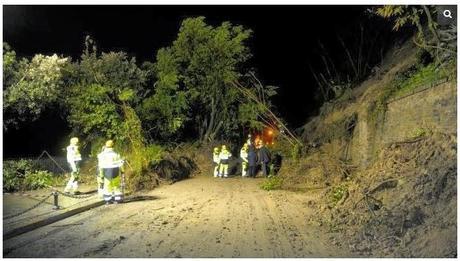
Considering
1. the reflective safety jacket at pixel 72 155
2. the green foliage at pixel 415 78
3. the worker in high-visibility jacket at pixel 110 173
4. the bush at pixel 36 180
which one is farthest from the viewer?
the bush at pixel 36 180

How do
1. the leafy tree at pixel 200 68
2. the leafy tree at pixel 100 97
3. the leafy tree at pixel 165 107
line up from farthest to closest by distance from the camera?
Answer: the leafy tree at pixel 200 68 < the leafy tree at pixel 165 107 < the leafy tree at pixel 100 97

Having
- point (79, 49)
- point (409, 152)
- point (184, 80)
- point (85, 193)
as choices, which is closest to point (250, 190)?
point (85, 193)

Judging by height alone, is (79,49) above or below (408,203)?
above

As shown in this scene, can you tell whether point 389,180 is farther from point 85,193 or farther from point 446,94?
point 85,193

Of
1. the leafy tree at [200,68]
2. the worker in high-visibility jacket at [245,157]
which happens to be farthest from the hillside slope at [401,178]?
the leafy tree at [200,68]

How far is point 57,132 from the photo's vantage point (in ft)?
73.5

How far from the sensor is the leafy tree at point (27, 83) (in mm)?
15219

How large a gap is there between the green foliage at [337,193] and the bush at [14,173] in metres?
9.91

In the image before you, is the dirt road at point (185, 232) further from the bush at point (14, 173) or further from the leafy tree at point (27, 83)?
the leafy tree at point (27, 83)

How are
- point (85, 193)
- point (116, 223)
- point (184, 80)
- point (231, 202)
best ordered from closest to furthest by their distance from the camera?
point (116, 223), point (231, 202), point (85, 193), point (184, 80)

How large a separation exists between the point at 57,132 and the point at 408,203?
18368mm

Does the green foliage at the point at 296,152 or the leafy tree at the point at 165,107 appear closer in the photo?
the green foliage at the point at 296,152

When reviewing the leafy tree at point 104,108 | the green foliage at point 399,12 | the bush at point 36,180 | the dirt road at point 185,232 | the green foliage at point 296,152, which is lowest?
the dirt road at point 185,232

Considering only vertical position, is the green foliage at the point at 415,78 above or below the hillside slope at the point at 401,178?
above
